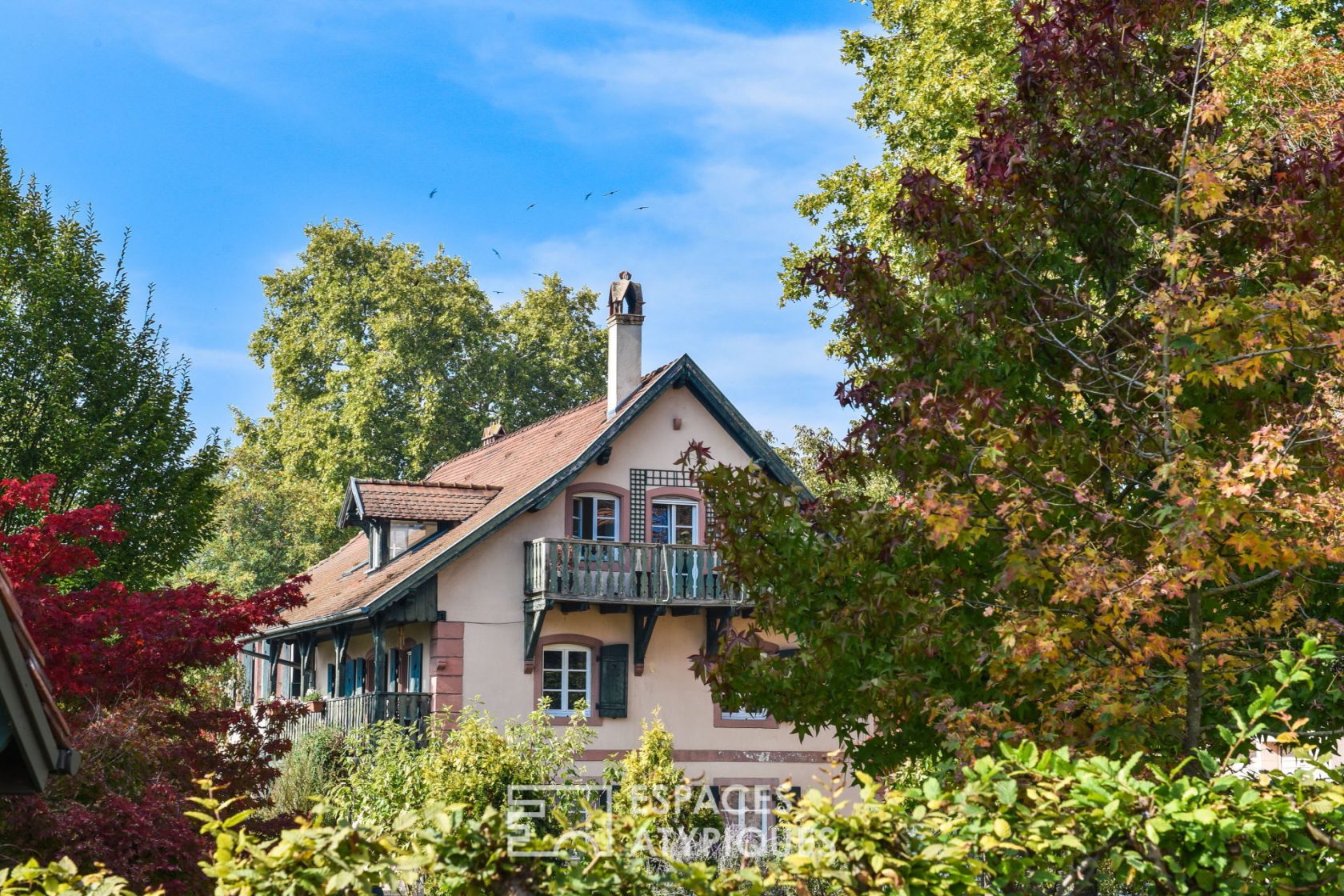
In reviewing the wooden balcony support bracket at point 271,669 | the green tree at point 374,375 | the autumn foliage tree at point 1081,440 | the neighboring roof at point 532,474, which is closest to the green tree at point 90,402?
the neighboring roof at point 532,474

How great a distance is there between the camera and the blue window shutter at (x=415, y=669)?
25.7 metres

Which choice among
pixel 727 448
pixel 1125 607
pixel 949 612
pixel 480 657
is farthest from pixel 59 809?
pixel 727 448

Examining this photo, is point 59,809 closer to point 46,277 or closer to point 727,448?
point 46,277

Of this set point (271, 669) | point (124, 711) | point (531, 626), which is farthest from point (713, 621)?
point (124, 711)

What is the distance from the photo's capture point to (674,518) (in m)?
27.0

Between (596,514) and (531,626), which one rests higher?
(596,514)

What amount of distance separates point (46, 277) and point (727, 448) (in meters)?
12.2

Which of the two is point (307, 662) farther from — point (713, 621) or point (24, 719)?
point (24, 719)

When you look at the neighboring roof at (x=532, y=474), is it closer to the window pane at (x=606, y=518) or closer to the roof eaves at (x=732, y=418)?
the roof eaves at (x=732, y=418)

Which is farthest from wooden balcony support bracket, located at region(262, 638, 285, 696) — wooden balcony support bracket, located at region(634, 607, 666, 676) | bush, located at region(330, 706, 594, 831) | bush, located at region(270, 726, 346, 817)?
bush, located at region(330, 706, 594, 831)

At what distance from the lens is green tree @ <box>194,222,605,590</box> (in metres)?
44.6

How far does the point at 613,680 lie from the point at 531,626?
190 centimetres

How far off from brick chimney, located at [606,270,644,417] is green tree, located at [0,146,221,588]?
302 inches

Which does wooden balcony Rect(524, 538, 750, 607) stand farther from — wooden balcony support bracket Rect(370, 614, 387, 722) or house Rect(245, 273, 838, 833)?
wooden balcony support bracket Rect(370, 614, 387, 722)
